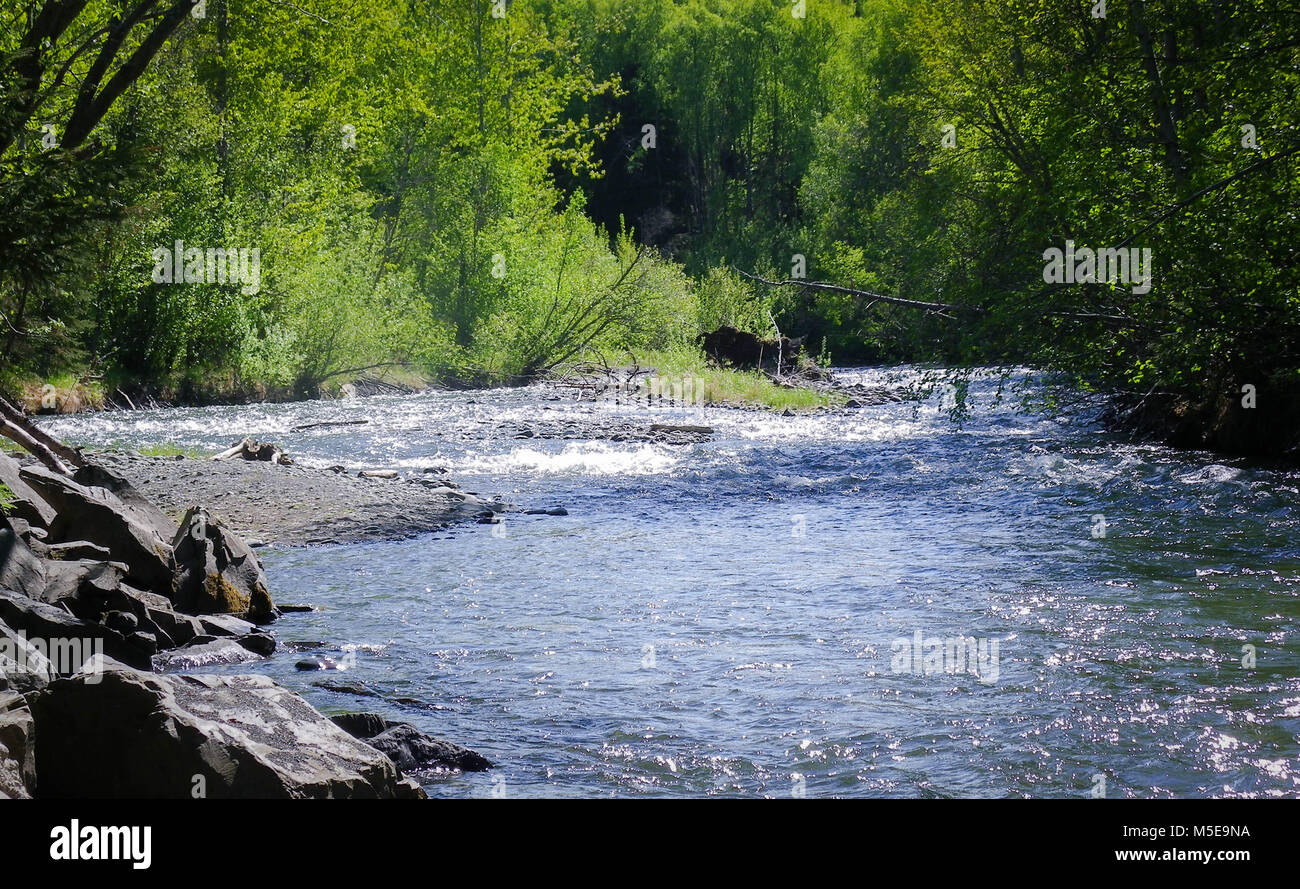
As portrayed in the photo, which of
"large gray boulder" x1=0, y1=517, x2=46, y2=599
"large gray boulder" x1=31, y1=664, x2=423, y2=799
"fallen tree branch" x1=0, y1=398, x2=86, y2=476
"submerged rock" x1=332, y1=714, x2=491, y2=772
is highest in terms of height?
"fallen tree branch" x1=0, y1=398, x2=86, y2=476

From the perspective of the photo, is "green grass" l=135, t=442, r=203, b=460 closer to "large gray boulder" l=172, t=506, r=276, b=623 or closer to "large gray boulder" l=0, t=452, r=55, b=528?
"large gray boulder" l=0, t=452, r=55, b=528

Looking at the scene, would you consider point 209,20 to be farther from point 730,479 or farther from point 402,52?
point 730,479

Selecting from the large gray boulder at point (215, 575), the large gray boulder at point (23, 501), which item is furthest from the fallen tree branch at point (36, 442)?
the large gray boulder at point (215, 575)

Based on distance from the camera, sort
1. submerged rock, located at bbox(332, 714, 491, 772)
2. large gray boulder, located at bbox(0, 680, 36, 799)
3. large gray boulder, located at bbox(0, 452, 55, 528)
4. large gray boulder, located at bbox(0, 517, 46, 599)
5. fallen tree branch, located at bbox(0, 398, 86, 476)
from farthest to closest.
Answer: fallen tree branch, located at bbox(0, 398, 86, 476) < large gray boulder, located at bbox(0, 452, 55, 528) < large gray boulder, located at bbox(0, 517, 46, 599) < submerged rock, located at bbox(332, 714, 491, 772) < large gray boulder, located at bbox(0, 680, 36, 799)

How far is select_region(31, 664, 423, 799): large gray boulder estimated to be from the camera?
457 centimetres

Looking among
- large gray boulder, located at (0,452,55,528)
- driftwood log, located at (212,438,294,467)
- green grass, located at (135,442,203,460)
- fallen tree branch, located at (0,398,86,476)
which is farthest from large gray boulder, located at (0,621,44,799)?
green grass, located at (135,442,203,460)

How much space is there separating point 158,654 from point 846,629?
5.23 meters

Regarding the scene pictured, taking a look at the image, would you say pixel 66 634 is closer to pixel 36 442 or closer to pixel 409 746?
pixel 409 746

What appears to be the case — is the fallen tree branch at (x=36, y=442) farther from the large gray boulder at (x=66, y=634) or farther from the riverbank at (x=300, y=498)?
the large gray boulder at (x=66, y=634)

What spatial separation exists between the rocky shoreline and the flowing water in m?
0.61

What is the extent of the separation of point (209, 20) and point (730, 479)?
20788mm

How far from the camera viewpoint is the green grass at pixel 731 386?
27.8 m

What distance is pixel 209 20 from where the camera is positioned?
28734 mm
